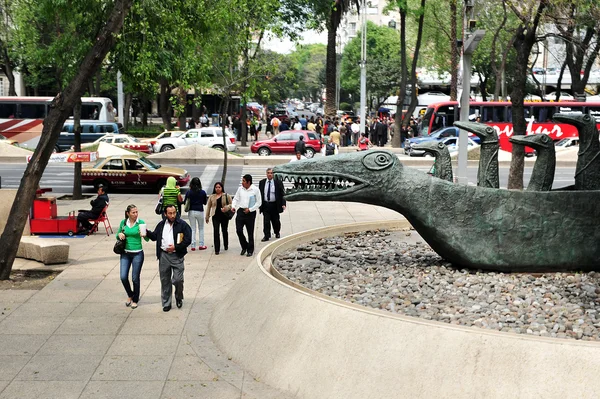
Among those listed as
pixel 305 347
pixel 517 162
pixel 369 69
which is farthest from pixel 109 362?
pixel 369 69

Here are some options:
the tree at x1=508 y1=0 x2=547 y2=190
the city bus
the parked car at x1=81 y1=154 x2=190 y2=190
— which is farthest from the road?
the city bus

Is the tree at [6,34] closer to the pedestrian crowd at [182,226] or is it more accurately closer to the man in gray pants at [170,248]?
the pedestrian crowd at [182,226]

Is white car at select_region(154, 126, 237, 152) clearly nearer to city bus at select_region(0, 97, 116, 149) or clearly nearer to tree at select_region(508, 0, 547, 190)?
city bus at select_region(0, 97, 116, 149)

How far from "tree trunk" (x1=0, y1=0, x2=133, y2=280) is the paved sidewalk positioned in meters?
0.98

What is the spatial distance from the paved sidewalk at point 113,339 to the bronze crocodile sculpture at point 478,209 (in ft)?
7.82

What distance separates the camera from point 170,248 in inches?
428

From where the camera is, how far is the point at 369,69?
3007 inches

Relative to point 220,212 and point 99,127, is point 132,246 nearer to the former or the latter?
point 220,212

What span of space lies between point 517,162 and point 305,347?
15112 millimetres

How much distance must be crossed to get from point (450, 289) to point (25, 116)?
38361 mm

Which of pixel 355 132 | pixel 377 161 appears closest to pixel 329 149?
pixel 355 132

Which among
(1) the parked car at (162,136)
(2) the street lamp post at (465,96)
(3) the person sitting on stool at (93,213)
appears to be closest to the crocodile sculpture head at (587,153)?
(2) the street lamp post at (465,96)

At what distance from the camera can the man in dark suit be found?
52.2 ft

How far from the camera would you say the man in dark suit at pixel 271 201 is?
15.9m
